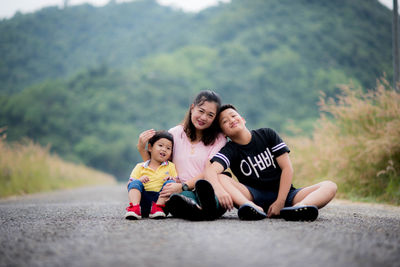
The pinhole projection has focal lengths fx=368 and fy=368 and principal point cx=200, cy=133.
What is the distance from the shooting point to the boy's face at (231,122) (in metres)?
3.43

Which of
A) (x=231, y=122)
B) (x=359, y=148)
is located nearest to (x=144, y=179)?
(x=231, y=122)

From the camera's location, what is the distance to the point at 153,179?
351cm

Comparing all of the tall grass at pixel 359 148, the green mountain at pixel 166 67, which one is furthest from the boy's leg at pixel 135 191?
the green mountain at pixel 166 67

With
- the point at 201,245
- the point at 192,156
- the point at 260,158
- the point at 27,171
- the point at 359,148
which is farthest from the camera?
the point at 27,171

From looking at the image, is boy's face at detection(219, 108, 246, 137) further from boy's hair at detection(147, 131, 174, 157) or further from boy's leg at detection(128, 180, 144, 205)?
boy's leg at detection(128, 180, 144, 205)

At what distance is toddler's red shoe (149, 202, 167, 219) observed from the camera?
321 cm

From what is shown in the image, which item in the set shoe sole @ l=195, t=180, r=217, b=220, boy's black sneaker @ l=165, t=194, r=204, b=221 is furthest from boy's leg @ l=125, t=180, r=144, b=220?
shoe sole @ l=195, t=180, r=217, b=220

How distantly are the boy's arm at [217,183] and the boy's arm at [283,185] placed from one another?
0.40 meters

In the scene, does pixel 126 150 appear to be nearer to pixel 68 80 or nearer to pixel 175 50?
pixel 68 80

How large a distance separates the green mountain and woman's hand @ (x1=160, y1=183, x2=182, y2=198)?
2696cm

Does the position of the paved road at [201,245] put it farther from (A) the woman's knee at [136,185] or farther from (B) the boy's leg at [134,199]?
(A) the woman's knee at [136,185]

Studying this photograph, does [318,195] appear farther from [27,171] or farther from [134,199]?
[27,171]

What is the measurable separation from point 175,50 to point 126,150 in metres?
22.0

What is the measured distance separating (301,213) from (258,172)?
24.8 inches
